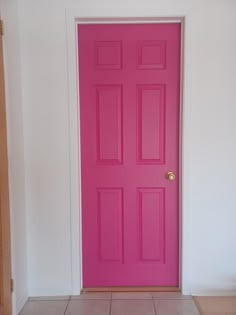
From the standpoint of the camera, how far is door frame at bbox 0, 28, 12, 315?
189cm

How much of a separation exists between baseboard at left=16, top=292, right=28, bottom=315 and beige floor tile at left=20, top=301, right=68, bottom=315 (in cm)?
3

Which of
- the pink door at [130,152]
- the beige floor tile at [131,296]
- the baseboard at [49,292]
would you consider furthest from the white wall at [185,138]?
the beige floor tile at [131,296]

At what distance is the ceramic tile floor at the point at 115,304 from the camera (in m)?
2.12

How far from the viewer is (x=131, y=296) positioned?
2.30m

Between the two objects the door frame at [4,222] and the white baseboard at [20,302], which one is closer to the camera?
the door frame at [4,222]

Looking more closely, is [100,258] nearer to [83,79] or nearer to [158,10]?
[83,79]

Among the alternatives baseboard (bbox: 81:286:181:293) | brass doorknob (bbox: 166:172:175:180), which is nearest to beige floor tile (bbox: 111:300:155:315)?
baseboard (bbox: 81:286:181:293)

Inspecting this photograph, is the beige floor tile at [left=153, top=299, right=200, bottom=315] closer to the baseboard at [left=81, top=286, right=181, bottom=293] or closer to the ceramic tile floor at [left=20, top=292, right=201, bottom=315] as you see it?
the ceramic tile floor at [left=20, top=292, right=201, bottom=315]

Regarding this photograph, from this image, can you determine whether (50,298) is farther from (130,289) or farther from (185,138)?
(185,138)

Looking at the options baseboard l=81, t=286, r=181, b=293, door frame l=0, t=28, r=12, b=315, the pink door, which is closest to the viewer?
door frame l=0, t=28, r=12, b=315

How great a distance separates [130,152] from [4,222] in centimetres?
99

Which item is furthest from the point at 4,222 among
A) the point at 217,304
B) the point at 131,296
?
the point at 217,304

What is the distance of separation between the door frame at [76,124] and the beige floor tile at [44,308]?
148 mm

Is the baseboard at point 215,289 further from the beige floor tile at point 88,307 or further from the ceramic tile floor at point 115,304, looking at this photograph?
the beige floor tile at point 88,307
